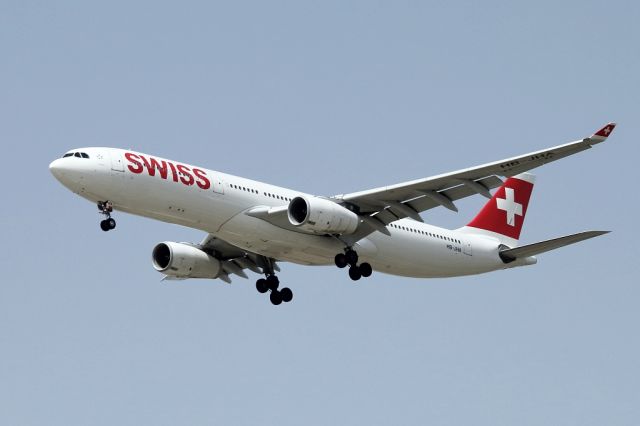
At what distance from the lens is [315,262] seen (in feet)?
145

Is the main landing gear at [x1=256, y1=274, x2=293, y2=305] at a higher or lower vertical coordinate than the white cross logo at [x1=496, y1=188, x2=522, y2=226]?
lower

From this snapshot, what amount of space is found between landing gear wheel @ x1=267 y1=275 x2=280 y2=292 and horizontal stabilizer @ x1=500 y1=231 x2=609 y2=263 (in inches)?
363

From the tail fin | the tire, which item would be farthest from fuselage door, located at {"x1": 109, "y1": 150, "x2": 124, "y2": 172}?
the tail fin

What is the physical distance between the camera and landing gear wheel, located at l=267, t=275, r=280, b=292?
47.7 meters

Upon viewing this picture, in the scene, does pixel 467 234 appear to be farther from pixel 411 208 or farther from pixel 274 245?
pixel 274 245

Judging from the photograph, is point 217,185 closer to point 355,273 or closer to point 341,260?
point 341,260

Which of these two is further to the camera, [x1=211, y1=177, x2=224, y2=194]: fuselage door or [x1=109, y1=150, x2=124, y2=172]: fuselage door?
[x1=211, y1=177, x2=224, y2=194]: fuselage door

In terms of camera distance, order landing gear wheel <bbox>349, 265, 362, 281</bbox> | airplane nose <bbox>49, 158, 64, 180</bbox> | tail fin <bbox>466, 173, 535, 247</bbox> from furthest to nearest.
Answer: tail fin <bbox>466, 173, 535, 247</bbox>
landing gear wheel <bbox>349, 265, 362, 281</bbox>
airplane nose <bbox>49, 158, 64, 180</bbox>

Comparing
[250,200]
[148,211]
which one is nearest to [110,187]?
[148,211]

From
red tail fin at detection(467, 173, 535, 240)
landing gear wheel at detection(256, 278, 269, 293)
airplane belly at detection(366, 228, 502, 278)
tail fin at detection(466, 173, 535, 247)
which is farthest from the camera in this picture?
red tail fin at detection(467, 173, 535, 240)

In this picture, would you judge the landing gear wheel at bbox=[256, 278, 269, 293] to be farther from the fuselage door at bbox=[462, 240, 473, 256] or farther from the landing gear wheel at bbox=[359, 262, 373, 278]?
the fuselage door at bbox=[462, 240, 473, 256]

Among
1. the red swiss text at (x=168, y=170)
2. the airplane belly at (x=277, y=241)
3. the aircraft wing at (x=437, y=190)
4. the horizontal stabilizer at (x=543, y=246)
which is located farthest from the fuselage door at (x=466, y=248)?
the red swiss text at (x=168, y=170)

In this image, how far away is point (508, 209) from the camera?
173 ft

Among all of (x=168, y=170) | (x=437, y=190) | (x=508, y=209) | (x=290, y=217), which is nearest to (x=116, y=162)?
(x=168, y=170)
